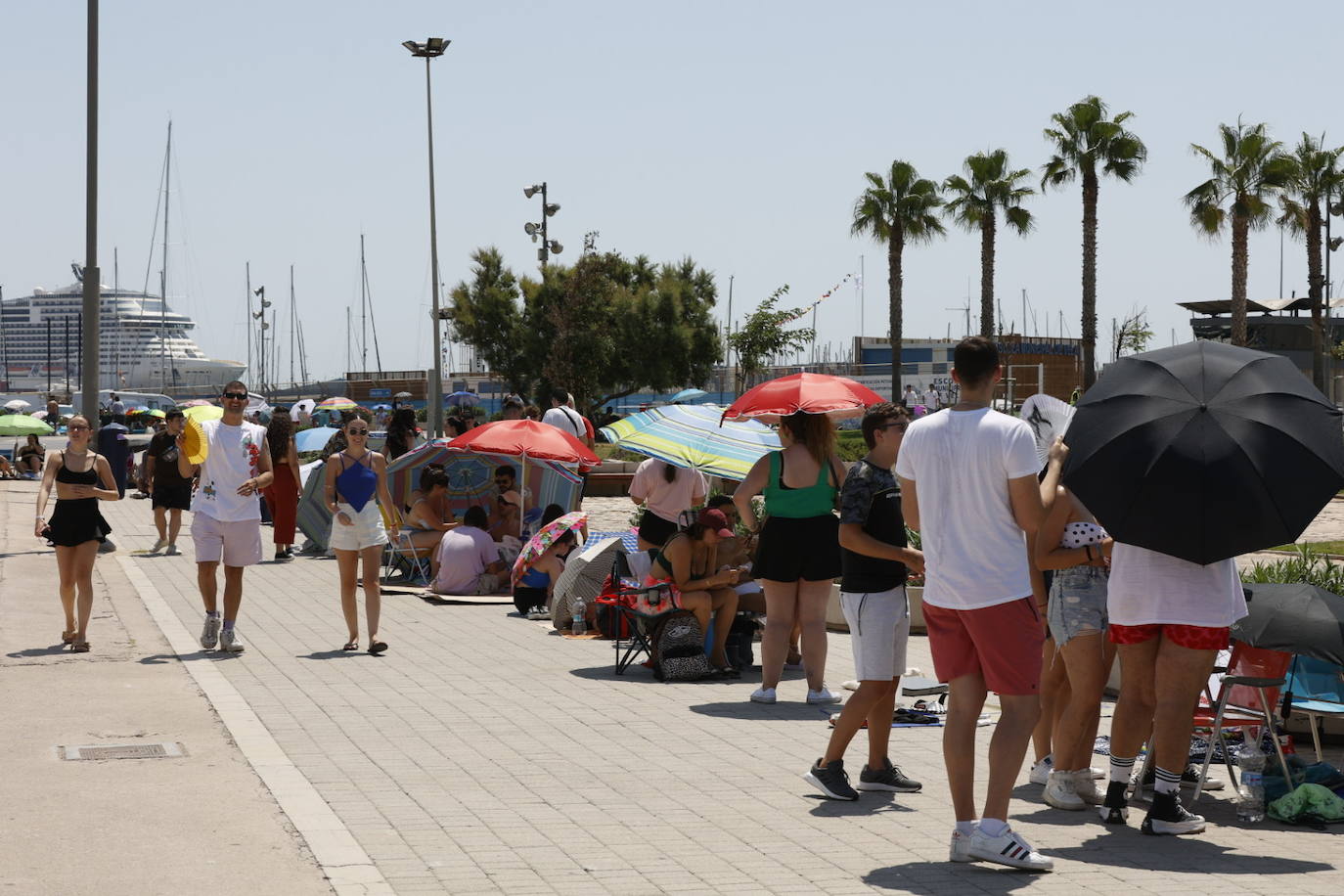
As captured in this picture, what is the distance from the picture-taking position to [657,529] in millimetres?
12062

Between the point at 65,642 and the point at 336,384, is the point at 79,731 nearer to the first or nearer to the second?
the point at 65,642

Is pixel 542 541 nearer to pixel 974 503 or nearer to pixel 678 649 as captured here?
pixel 678 649

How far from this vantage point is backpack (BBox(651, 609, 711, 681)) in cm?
1043

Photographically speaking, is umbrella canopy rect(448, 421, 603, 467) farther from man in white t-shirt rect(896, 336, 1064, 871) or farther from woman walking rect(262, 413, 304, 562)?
man in white t-shirt rect(896, 336, 1064, 871)

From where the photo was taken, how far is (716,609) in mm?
10711

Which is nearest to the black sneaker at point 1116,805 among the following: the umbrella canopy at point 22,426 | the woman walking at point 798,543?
the woman walking at point 798,543

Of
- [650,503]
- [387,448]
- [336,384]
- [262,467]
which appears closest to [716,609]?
[650,503]

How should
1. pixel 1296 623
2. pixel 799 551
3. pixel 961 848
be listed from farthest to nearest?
1. pixel 799 551
2. pixel 1296 623
3. pixel 961 848

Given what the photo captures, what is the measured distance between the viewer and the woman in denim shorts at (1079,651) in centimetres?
671

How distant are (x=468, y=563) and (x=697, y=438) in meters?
3.81

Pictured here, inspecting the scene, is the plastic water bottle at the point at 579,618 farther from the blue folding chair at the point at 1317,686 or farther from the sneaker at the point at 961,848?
the sneaker at the point at 961,848

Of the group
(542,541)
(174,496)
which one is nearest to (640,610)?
A: (542,541)

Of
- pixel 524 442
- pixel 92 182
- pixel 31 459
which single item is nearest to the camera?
pixel 524 442

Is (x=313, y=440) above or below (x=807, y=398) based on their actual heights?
below
